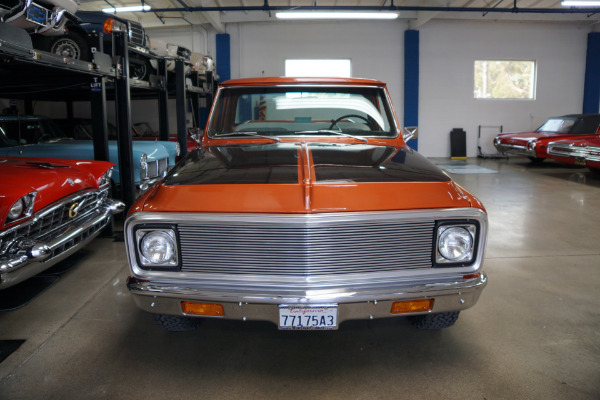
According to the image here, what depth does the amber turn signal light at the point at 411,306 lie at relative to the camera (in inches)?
76.3

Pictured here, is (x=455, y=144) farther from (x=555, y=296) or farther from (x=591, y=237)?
(x=555, y=296)

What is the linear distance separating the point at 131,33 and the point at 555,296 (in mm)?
5334

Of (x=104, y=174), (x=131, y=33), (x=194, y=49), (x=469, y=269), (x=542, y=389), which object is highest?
(x=194, y=49)

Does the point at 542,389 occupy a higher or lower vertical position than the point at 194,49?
lower

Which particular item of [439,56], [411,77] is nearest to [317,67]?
[411,77]

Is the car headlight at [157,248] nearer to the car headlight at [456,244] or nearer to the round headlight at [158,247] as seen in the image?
the round headlight at [158,247]

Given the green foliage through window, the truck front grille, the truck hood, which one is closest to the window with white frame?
the green foliage through window

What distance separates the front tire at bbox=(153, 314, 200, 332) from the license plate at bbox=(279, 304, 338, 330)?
0.80m

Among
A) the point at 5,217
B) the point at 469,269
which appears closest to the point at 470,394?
the point at 469,269

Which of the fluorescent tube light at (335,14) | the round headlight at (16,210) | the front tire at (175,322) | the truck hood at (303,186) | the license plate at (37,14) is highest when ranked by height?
the fluorescent tube light at (335,14)

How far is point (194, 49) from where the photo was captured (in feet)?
43.8

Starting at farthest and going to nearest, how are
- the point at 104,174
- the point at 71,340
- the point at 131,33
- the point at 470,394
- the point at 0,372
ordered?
the point at 131,33, the point at 104,174, the point at 71,340, the point at 0,372, the point at 470,394

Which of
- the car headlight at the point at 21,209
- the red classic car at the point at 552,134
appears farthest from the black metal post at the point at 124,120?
the red classic car at the point at 552,134

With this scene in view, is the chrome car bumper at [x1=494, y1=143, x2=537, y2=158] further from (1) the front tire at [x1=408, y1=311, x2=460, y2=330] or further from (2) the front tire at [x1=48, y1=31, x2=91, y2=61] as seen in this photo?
(2) the front tire at [x1=48, y1=31, x2=91, y2=61]
